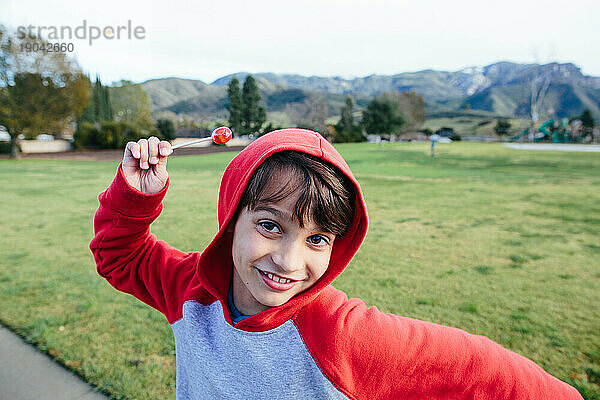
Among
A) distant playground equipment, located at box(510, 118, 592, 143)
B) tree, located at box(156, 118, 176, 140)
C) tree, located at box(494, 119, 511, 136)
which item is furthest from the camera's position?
tree, located at box(494, 119, 511, 136)

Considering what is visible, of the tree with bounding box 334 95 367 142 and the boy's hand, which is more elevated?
the tree with bounding box 334 95 367 142

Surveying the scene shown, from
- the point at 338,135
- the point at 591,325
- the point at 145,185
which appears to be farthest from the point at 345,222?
the point at 338,135

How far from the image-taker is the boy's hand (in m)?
1.27

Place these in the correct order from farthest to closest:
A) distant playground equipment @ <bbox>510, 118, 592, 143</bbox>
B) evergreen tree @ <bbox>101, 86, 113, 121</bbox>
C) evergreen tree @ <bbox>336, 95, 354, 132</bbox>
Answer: evergreen tree @ <bbox>336, 95, 354, 132</bbox> < evergreen tree @ <bbox>101, 86, 113, 121</bbox> < distant playground equipment @ <bbox>510, 118, 592, 143</bbox>

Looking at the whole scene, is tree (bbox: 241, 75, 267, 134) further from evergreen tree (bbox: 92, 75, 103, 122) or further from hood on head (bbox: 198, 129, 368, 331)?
hood on head (bbox: 198, 129, 368, 331)

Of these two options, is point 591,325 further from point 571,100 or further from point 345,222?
point 571,100

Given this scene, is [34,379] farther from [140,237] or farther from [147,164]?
[147,164]

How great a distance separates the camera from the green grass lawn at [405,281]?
2938mm

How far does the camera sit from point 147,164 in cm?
128

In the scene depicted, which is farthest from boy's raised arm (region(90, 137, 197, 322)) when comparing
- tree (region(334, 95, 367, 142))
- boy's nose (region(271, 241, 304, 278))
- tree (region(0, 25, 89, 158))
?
tree (region(334, 95, 367, 142))

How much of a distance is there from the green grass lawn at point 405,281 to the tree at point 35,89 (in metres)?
20.7

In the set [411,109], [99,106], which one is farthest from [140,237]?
[411,109]

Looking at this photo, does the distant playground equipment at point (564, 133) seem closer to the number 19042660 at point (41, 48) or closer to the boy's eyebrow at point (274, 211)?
the number 19042660 at point (41, 48)

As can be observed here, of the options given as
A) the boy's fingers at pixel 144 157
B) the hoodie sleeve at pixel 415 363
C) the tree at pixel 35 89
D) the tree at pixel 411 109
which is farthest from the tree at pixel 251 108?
the hoodie sleeve at pixel 415 363
